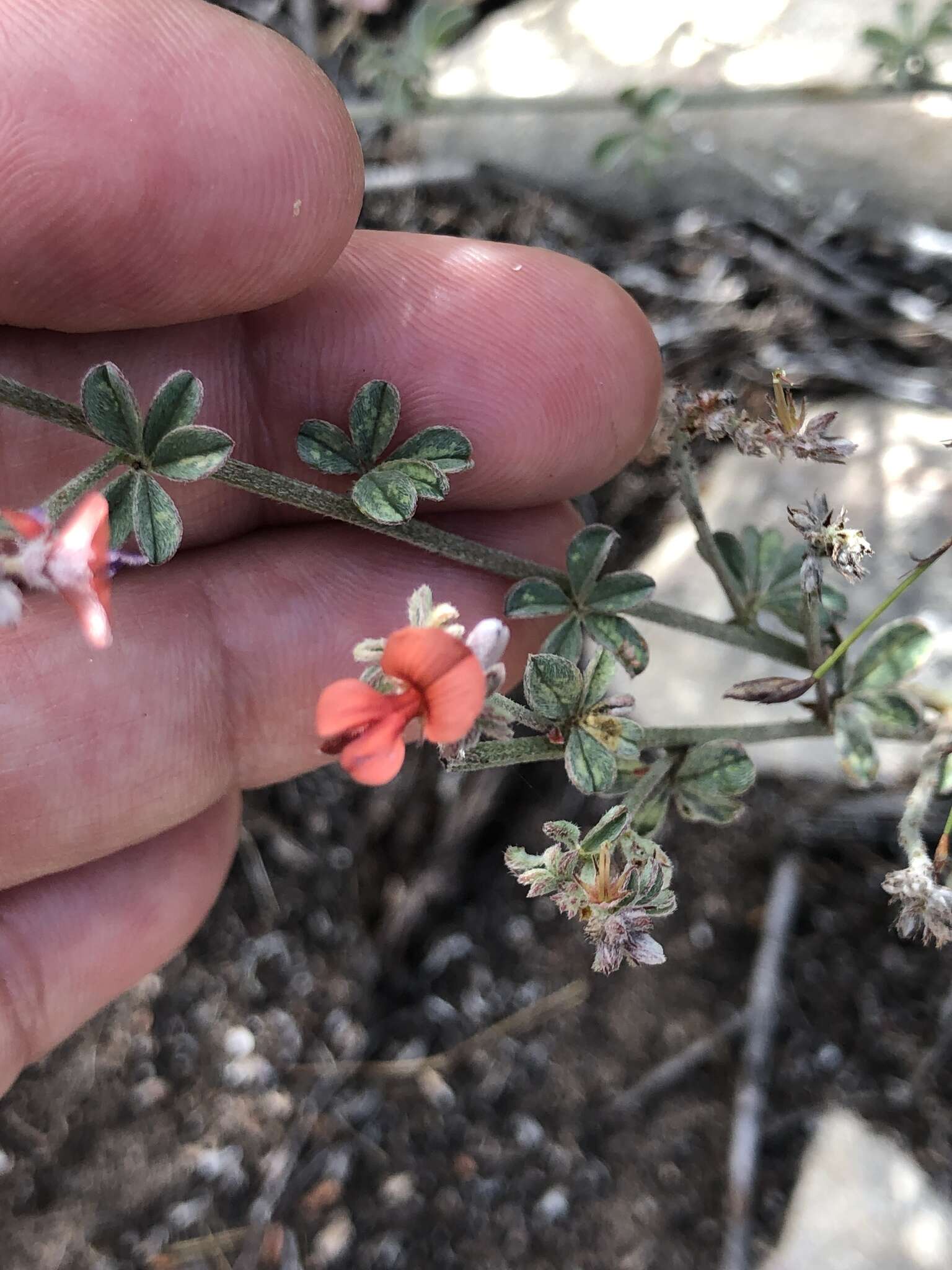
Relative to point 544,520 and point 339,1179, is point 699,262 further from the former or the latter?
point 339,1179

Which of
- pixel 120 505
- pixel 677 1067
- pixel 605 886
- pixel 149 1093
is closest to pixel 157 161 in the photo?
pixel 120 505

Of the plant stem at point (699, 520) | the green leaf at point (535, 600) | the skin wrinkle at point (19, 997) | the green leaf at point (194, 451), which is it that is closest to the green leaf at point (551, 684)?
the green leaf at point (535, 600)

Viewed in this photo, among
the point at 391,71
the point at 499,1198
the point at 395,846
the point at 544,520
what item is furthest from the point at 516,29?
the point at 499,1198

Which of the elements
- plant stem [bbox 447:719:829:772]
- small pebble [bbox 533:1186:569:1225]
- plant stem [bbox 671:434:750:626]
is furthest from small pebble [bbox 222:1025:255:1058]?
plant stem [bbox 671:434:750:626]

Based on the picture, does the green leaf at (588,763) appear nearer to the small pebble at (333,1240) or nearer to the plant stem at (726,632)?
the plant stem at (726,632)

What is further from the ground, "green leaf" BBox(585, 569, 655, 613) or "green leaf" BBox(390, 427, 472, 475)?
"green leaf" BBox(390, 427, 472, 475)

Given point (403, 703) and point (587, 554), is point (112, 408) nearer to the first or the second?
point (403, 703)

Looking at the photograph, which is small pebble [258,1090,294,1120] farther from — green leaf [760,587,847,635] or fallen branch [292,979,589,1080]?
green leaf [760,587,847,635]
